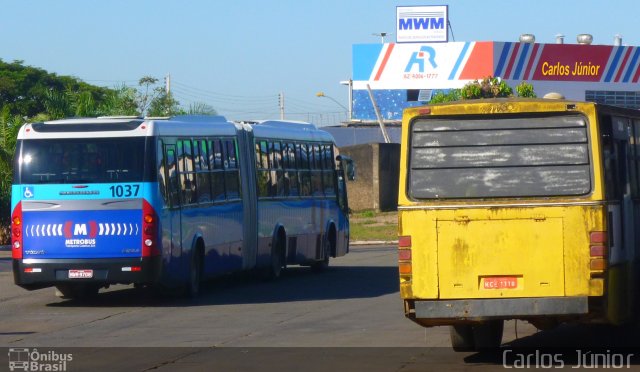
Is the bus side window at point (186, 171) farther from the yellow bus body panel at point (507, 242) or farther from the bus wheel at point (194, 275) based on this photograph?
the yellow bus body panel at point (507, 242)

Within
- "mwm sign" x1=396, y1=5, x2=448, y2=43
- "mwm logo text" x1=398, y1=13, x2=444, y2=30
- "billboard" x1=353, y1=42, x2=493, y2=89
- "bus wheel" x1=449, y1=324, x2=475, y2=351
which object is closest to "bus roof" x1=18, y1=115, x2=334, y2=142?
"bus wheel" x1=449, y1=324, x2=475, y2=351

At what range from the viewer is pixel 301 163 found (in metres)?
26.6

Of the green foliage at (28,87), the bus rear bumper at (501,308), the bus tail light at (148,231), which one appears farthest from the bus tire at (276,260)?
the green foliage at (28,87)

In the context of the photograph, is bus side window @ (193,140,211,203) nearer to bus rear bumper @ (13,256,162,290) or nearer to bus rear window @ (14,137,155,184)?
bus rear window @ (14,137,155,184)

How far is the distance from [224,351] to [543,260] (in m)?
3.91

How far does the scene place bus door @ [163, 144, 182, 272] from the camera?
66.4 ft

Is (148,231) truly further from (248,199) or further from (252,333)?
(248,199)

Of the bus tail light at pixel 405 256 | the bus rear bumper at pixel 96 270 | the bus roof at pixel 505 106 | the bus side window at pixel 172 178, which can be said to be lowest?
the bus rear bumper at pixel 96 270

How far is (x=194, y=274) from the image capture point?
843 inches

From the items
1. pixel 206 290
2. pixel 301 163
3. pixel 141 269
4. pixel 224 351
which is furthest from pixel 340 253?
pixel 224 351

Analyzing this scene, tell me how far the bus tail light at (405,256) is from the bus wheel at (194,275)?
8.65m

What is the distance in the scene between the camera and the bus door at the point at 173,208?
20.2m

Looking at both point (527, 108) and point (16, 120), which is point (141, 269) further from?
point (16, 120)

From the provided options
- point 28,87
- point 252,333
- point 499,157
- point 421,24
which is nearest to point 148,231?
point 252,333
